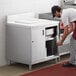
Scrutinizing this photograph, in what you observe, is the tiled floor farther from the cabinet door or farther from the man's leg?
the man's leg

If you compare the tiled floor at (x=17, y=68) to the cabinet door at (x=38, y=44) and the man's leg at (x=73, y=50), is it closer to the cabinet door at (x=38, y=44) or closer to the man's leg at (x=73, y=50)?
the cabinet door at (x=38, y=44)

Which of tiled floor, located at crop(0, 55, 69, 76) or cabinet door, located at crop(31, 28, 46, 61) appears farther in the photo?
cabinet door, located at crop(31, 28, 46, 61)

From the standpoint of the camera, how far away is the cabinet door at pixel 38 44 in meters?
4.77

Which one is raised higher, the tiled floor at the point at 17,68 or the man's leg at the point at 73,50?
the man's leg at the point at 73,50

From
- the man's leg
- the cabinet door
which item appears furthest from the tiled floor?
the man's leg

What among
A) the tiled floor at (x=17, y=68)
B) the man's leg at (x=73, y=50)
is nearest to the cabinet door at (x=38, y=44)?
the tiled floor at (x=17, y=68)

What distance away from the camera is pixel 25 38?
15.7 ft

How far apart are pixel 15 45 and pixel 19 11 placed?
768 millimetres

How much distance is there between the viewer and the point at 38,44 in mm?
4852

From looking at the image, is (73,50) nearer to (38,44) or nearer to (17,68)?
(38,44)

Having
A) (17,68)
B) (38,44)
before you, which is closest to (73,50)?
(38,44)

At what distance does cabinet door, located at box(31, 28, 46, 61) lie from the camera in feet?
15.6

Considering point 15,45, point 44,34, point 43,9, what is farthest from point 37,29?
point 43,9

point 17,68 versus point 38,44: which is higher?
point 38,44
